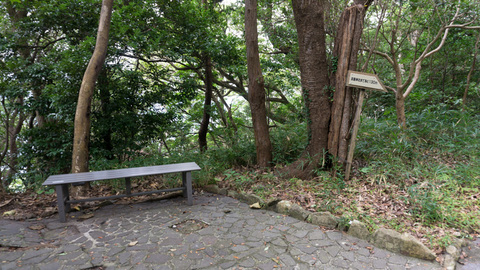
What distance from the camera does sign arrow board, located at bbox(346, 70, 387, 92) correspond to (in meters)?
4.24

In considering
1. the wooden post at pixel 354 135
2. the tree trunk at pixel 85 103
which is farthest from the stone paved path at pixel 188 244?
the wooden post at pixel 354 135

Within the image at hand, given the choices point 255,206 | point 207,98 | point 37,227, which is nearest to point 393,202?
point 255,206

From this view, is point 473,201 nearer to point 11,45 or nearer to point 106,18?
point 106,18

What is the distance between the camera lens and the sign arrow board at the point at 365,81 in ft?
13.9

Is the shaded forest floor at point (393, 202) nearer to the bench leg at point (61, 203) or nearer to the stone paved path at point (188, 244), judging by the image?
the stone paved path at point (188, 244)

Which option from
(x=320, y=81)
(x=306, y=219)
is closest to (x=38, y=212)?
(x=306, y=219)

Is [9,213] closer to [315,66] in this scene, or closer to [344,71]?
[315,66]

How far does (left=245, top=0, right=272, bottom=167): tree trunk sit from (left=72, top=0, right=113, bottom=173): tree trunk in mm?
2802

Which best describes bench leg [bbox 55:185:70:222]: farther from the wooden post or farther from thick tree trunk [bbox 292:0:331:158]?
the wooden post

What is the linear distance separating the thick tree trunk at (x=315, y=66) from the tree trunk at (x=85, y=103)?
3682 millimetres

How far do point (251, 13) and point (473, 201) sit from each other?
508cm

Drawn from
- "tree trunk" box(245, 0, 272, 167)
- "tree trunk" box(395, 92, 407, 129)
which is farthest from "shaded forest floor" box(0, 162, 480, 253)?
"tree trunk" box(395, 92, 407, 129)

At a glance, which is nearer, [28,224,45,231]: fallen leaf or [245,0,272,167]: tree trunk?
[28,224,45,231]: fallen leaf

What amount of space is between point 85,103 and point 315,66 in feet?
14.4
